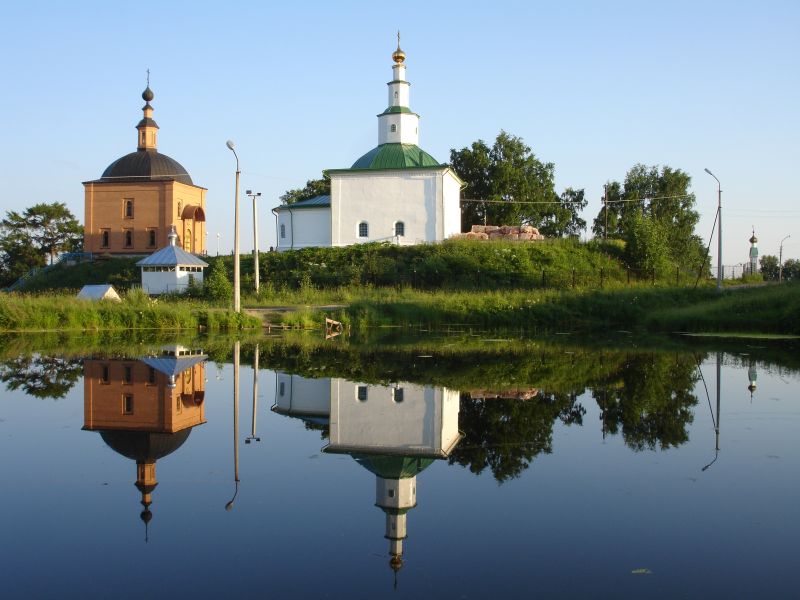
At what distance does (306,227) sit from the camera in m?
43.7

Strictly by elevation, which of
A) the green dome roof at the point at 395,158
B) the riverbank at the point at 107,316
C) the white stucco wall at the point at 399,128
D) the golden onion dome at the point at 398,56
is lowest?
the riverbank at the point at 107,316

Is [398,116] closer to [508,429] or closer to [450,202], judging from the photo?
[450,202]

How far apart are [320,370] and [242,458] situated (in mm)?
6633

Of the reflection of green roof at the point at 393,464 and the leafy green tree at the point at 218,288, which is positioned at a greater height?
the leafy green tree at the point at 218,288

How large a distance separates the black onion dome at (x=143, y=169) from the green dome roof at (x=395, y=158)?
651 inches

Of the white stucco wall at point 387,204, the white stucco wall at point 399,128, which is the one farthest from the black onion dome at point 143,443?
the white stucco wall at point 399,128

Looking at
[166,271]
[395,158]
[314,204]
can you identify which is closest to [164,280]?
[166,271]

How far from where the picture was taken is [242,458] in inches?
288

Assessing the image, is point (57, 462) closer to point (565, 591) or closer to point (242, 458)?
point (242, 458)

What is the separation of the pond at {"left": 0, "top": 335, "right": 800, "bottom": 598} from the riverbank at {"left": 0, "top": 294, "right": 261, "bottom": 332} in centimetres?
1096

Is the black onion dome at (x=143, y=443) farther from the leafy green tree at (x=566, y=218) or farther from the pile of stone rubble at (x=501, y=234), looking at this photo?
the leafy green tree at (x=566, y=218)

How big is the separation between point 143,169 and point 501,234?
2618cm

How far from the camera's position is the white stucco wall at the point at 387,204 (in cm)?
4131

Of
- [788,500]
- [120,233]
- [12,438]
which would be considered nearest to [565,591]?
[788,500]
